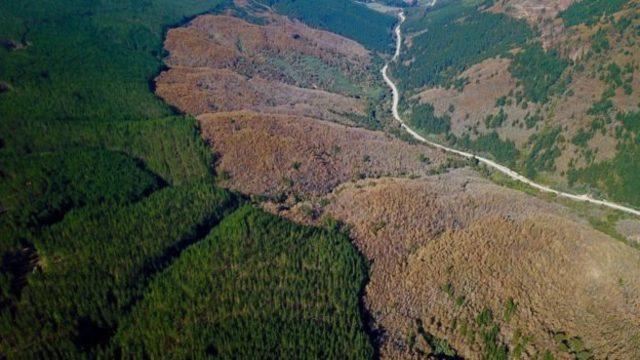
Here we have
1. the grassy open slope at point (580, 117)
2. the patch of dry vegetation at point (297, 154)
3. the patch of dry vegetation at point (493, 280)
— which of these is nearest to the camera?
the patch of dry vegetation at point (493, 280)

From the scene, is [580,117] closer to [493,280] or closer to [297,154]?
[297,154]

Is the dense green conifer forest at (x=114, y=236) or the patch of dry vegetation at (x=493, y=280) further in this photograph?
the patch of dry vegetation at (x=493, y=280)

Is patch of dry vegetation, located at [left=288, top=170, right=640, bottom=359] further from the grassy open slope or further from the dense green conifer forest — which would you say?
the grassy open slope

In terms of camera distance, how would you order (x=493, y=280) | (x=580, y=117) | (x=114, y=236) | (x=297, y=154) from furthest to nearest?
1. (x=580, y=117)
2. (x=297, y=154)
3. (x=114, y=236)
4. (x=493, y=280)

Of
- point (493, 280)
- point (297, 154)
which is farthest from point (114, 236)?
point (493, 280)

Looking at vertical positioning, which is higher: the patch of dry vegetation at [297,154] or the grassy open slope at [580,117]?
the grassy open slope at [580,117]

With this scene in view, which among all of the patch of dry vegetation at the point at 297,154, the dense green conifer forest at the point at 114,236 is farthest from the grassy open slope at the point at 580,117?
the dense green conifer forest at the point at 114,236

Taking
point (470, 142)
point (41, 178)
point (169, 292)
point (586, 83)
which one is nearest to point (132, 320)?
point (169, 292)

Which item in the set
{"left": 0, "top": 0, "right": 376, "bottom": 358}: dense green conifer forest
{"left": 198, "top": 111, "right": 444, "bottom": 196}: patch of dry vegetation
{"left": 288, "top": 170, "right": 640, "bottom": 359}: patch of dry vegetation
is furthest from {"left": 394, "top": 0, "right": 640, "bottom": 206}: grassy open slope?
{"left": 0, "top": 0, "right": 376, "bottom": 358}: dense green conifer forest

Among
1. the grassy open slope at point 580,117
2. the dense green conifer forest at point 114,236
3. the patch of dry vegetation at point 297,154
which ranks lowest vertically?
the dense green conifer forest at point 114,236

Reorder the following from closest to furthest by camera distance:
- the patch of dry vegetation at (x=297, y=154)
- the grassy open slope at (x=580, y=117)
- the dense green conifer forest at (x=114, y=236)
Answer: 1. the dense green conifer forest at (x=114, y=236)
2. the patch of dry vegetation at (x=297, y=154)
3. the grassy open slope at (x=580, y=117)

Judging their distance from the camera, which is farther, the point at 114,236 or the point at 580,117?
the point at 580,117

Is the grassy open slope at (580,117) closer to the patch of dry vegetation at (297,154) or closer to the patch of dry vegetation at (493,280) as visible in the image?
the patch of dry vegetation at (297,154)
